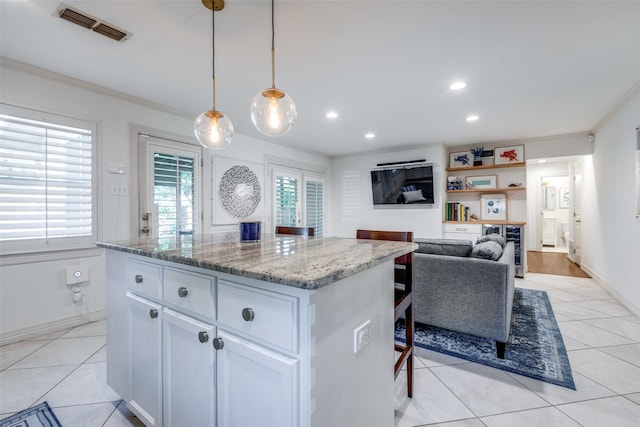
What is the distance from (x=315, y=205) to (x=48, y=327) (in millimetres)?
4326

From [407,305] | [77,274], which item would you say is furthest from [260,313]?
[77,274]

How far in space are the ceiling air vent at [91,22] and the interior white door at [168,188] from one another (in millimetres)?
1371

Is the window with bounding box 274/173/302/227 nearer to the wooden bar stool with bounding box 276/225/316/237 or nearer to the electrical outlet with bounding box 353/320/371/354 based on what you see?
the wooden bar stool with bounding box 276/225/316/237

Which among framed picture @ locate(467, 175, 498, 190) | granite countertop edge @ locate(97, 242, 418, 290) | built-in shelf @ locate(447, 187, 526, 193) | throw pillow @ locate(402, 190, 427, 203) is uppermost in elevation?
framed picture @ locate(467, 175, 498, 190)

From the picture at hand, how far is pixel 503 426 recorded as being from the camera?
1.44m

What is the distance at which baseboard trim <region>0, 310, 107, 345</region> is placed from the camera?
2.34 metres

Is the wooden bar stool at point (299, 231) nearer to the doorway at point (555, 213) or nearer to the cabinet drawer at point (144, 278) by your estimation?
the cabinet drawer at point (144, 278)

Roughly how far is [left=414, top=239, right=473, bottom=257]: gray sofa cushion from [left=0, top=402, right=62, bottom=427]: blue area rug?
8.61 feet

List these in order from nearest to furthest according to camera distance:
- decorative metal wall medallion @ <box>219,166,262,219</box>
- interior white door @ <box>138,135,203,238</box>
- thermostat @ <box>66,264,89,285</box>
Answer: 1. thermostat @ <box>66,264,89,285</box>
2. interior white door @ <box>138,135,203,238</box>
3. decorative metal wall medallion @ <box>219,166,262,219</box>

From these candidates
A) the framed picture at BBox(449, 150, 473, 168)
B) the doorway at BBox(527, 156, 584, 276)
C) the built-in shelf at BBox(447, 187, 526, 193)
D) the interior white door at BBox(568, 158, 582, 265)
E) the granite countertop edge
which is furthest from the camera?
the doorway at BBox(527, 156, 584, 276)

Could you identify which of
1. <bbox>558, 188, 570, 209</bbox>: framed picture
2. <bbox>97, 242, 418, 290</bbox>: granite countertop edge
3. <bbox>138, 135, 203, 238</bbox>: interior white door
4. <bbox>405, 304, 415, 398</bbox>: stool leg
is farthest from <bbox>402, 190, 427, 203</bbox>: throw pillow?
<bbox>558, 188, 570, 209</bbox>: framed picture

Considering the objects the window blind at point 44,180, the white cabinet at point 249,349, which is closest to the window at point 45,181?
the window blind at point 44,180

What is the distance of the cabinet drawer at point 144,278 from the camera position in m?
1.28

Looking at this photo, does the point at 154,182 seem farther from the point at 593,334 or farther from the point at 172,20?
the point at 593,334
